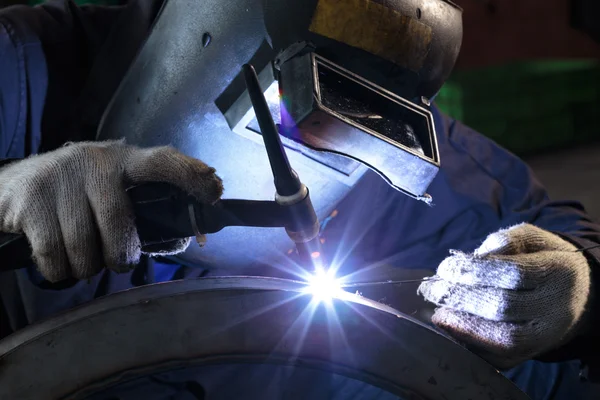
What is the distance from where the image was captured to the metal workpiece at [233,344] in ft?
1.47

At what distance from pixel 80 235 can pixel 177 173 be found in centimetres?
11

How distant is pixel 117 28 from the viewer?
0.94 metres

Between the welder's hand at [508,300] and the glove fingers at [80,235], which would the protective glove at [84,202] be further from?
the welder's hand at [508,300]

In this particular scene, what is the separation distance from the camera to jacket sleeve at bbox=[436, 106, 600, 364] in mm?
1104

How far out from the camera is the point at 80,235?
565 mm

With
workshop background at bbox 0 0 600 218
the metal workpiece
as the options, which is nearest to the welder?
the metal workpiece

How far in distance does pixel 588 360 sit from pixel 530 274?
0.22 meters

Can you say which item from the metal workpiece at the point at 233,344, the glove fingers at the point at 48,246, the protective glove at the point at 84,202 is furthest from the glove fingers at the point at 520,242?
the glove fingers at the point at 48,246

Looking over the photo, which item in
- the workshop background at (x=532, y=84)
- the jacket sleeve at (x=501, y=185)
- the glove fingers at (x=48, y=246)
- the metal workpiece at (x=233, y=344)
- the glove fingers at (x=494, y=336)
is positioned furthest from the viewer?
the workshop background at (x=532, y=84)

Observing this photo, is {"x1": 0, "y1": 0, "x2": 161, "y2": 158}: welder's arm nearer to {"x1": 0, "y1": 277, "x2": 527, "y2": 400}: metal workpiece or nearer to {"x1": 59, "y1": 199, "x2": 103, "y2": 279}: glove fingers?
{"x1": 59, "y1": 199, "x2": 103, "y2": 279}: glove fingers

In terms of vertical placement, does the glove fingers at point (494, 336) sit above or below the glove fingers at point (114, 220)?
above

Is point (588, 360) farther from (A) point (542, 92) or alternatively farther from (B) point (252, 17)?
(A) point (542, 92)

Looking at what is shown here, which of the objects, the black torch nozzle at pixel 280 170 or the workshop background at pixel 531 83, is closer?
the black torch nozzle at pixel 280 170

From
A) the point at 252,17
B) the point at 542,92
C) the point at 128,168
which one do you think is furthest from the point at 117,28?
the point at 542,92
